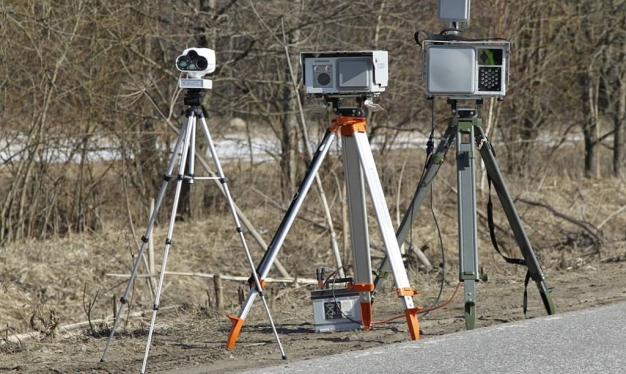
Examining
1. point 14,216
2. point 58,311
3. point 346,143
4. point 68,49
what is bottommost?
point 58,311

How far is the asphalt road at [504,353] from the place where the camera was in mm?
5402

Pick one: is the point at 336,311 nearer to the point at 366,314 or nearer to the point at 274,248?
the point at 366,314

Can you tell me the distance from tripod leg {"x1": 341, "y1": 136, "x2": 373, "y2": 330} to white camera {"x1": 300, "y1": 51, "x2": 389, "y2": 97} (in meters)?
0.54

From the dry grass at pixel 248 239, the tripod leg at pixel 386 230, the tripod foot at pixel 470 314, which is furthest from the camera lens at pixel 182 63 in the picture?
the dry grass at pixel 248 239

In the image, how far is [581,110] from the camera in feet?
63.5

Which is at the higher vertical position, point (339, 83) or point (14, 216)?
point (339, 83)

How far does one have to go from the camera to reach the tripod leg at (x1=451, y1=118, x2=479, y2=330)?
22.0 ft

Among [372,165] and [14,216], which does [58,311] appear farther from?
[372,165]

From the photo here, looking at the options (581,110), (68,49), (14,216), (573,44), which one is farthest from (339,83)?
(581,110)

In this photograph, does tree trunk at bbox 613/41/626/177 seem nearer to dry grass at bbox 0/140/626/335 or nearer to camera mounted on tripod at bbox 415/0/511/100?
dry grass at bbox 0/140/626/335

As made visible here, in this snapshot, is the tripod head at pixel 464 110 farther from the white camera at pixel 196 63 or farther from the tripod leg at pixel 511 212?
the white camera at pixel 196 63

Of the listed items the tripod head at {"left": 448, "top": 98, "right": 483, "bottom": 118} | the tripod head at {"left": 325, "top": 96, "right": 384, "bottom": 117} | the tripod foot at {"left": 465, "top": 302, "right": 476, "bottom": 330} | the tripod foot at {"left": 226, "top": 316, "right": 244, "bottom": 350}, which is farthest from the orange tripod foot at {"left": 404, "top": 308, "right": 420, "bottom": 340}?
the tripod head at {"left": 448, "top": 98, "right": 483, "bottom": 118}

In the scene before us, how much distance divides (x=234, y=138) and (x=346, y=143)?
30.8 feet

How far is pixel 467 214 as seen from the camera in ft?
22.3
